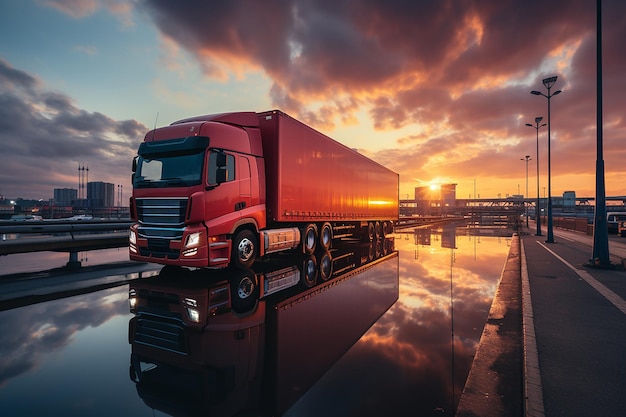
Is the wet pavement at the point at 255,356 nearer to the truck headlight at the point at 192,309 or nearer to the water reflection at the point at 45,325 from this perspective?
the water reflection at the point at 45,325

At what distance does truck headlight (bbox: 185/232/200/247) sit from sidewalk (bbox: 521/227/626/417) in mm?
6954

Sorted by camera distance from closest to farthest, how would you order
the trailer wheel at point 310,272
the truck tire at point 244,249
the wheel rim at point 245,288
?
the wheel rim at point 245,288, the trailer wheel at point 310,272, the truck tire at point 244,249

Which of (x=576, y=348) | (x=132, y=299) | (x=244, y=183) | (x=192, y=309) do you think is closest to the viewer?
(x=576, y=348)

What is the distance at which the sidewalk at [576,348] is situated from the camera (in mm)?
3073

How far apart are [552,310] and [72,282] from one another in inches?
431

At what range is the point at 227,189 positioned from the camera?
9.08 meters

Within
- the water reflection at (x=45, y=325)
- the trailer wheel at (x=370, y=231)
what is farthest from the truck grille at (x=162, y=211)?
the trailer wheel at (x=370, y=231)

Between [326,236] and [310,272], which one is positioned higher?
[326,236]

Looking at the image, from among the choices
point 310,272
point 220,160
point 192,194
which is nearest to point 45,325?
point 192,194

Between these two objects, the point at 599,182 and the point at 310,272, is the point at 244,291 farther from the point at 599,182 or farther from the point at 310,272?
the point at 599,182

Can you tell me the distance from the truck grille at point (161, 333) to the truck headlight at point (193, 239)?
2.62 metres

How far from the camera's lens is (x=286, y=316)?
5871 millimetres

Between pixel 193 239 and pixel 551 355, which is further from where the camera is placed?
pixel 193 239

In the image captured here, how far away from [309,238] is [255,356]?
9417 mm
